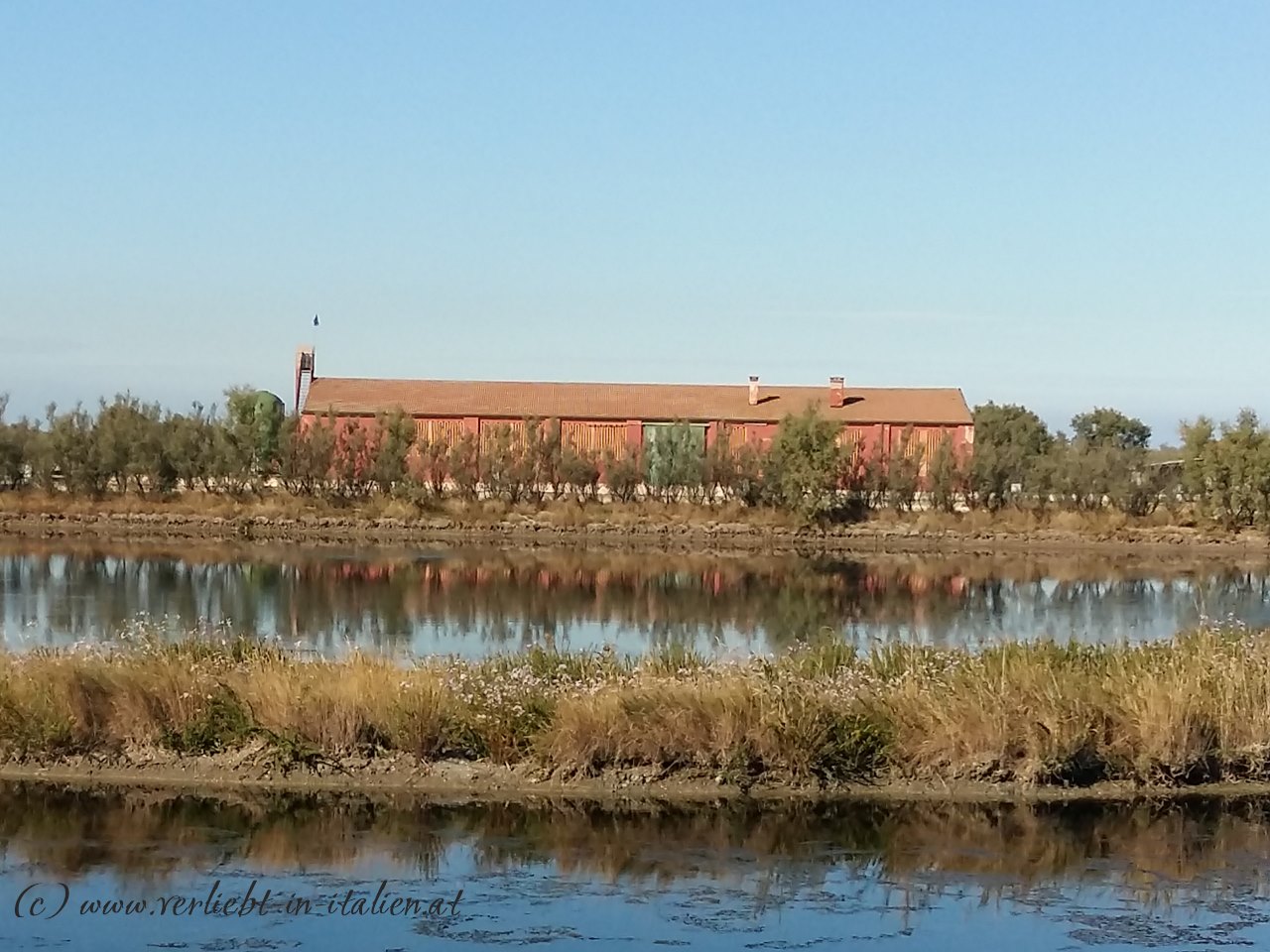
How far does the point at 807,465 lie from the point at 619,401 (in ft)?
42.5

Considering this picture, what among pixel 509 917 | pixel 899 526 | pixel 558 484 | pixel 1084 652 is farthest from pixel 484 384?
pixel 509 917

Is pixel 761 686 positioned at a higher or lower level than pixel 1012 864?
higher

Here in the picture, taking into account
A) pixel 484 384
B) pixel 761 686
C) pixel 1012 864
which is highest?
pixel 484 384

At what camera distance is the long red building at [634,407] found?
5453cm

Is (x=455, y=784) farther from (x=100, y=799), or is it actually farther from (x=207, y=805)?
(x=100, y=799)

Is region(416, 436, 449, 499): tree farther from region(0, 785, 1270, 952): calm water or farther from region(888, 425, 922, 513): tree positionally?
region(0, 785, 1270, 952): calm water

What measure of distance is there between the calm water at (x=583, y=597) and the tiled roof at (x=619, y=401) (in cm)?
1657

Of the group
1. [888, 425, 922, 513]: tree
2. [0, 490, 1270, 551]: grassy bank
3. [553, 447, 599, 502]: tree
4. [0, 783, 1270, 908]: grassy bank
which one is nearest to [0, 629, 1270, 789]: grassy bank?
[0, 783, 1270, 908]: grassy bank

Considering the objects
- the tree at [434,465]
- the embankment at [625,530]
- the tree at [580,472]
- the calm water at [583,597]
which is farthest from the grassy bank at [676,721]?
the tree at [580,472]

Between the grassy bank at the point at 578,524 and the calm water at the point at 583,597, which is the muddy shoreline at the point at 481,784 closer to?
the calm water at the point at 583,597

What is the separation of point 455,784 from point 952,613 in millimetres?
14862

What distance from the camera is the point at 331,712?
1189 centimetres

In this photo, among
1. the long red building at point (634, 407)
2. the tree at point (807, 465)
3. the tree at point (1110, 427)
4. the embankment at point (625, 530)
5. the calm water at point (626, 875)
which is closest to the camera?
the calm water at point (626, 875)

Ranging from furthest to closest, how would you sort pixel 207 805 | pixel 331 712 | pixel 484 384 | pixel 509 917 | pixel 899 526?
1. pixel 484 384
2. pixel 899 526
3. pixel 331 712
4. pixel 207 805
5. pixel 509 917
